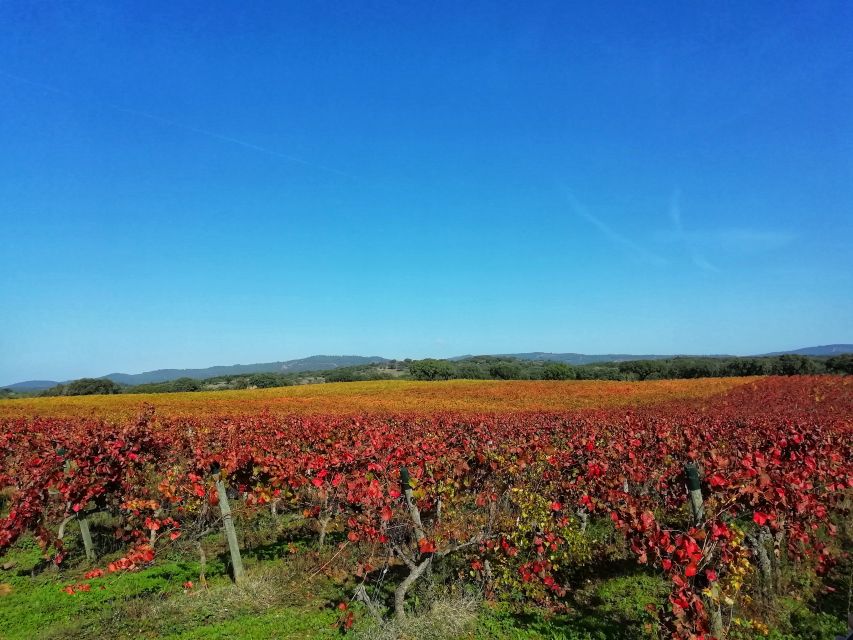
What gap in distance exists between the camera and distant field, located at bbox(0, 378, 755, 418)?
31297 mm

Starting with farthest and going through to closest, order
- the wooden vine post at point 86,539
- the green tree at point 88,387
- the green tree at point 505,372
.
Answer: the green tree at point 505,372 < the green tree at point 88,387 < the wooden vine post at point 86,539

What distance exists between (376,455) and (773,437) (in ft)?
24.1

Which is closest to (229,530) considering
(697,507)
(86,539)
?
(86,539)

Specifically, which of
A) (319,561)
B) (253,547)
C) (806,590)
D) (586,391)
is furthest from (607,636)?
(586,391)

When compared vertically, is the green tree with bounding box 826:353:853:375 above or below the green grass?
above

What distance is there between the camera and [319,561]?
729 centimetres

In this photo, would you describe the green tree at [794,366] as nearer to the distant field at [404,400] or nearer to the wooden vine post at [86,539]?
the distant field at [404,400]

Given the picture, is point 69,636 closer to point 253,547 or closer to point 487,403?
point 253,547

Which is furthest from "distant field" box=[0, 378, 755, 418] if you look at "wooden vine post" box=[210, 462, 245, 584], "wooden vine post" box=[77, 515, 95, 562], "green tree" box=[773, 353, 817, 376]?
"green tree" box=[773, 353, 817, 376]

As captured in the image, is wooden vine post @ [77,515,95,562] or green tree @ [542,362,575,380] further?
green tree @ [542,362,575,380]

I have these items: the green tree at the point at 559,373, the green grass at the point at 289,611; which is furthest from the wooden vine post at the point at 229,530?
the green tree at the point at 559,373

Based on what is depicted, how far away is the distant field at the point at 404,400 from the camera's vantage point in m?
31.3

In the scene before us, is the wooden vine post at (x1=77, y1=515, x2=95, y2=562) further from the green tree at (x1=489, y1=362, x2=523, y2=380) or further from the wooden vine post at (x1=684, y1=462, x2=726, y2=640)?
the green tree at (x1=489, y1=362, x2=523, y2=380)

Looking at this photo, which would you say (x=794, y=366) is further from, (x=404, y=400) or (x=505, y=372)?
(x=404, y=400)
